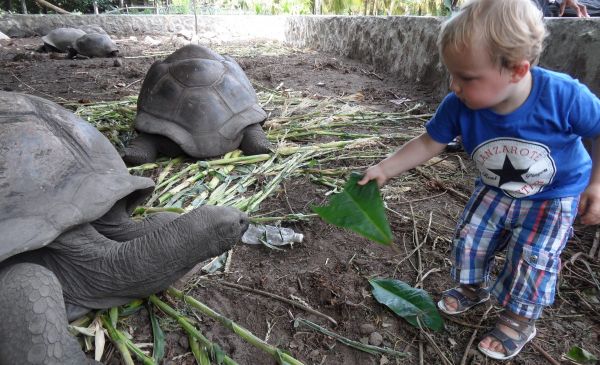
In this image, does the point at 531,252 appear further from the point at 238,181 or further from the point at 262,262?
the point at 238,181

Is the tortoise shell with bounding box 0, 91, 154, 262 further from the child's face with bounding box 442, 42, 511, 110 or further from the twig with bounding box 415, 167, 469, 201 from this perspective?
the twig with bounding box 415, 167, 469, 201

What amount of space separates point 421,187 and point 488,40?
53.1 inches

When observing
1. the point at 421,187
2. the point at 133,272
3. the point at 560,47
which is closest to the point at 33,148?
the point at 133,272

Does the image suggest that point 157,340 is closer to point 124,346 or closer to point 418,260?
point 124,346

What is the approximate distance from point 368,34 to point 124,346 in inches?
217

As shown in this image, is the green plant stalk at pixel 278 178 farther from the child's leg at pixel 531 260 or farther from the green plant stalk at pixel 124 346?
the child's leg at pixel 531 260

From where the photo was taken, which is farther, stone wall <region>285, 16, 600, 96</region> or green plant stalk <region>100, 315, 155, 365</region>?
stone wall <region>285, 16, 600, 96</region>

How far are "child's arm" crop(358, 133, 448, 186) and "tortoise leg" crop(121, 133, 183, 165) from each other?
64.3 inches

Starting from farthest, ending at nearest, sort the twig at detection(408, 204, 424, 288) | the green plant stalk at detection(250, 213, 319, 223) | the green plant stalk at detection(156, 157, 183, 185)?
the green plant stalk at detection(156, 157, 183, 185)
the green plant stalk at detection(250, 213, 319, 223)
the twig at detection(408, 204, 424, 288)

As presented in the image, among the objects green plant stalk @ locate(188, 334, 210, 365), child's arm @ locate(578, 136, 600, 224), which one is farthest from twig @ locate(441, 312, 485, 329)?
green plant stalk @ locate(188, 334, 210, 365)

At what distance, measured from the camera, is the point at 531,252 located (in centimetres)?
127

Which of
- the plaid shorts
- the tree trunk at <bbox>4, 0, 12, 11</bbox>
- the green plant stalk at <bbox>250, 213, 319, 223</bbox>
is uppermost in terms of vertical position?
the tree trunk at <bbox>4, 0, 12, 11</bbox>

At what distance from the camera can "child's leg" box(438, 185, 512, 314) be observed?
137cm

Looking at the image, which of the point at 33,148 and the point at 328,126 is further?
the point at 328,126
